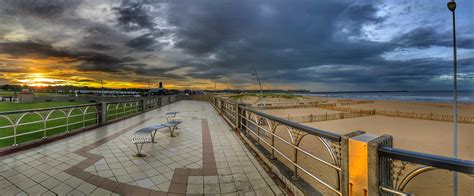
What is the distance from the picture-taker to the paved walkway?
3.55 meters

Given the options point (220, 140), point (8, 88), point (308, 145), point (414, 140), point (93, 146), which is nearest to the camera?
point (93, 146)

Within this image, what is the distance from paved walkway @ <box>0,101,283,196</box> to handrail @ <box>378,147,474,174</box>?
2.17 metres

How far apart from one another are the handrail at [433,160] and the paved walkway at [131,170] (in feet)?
7.13

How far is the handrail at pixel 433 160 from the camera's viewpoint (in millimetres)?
1255

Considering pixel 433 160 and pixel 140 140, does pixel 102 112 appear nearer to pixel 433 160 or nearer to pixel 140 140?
pixel 140 140

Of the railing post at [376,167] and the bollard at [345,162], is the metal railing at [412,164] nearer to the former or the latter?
the railing post at [376,167]

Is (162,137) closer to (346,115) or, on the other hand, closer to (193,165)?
(193,165)

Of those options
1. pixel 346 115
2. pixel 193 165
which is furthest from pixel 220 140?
pixel 346 115

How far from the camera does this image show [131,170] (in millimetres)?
4328

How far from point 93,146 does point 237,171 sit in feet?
14.9

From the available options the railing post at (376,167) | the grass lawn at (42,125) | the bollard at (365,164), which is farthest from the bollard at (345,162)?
the grass lawn at (42,125)

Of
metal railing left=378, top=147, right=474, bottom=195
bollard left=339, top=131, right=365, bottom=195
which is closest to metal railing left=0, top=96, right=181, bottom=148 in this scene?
bollard left=339, top=131, right=365, bottom=195

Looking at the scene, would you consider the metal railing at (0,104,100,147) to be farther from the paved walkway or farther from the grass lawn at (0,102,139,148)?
the paved walkway

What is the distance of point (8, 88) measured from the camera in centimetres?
10431
